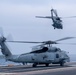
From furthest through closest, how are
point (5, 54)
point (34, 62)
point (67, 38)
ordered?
point (5, 54)
point (34, 62)
point (67, 38)

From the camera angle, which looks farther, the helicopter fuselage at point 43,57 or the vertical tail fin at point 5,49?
the vertical tail fin at point 5,49

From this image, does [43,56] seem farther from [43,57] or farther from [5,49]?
[5,49]

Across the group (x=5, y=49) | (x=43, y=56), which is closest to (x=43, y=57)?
(x=43, y=56)

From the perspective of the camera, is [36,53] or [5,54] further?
[5,54]

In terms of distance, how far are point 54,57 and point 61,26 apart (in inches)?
254

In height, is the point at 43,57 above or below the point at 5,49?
below

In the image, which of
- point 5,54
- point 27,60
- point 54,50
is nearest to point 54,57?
point 54,50

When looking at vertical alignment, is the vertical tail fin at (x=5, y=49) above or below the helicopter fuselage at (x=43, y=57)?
above

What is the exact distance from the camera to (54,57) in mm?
54719

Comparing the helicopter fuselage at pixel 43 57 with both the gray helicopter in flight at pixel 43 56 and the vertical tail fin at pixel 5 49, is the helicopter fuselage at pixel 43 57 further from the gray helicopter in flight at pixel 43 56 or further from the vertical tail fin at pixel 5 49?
the vertical tail fin at pixel 5 49

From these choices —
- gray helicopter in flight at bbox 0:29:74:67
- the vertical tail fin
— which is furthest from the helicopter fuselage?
the vertical tail fin

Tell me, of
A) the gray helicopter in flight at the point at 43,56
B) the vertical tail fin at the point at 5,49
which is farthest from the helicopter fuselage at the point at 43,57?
the vertical tail fin at the point at 5,49

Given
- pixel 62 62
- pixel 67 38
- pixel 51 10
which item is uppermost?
pixel 51 10

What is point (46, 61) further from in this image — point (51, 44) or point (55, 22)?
point (55, 22)
